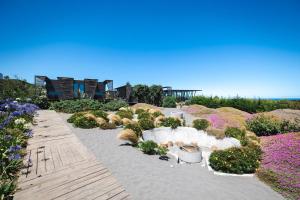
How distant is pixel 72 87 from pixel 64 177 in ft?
68.0

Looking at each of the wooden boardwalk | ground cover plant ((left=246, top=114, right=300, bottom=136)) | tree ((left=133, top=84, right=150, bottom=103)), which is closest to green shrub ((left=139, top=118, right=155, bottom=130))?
the wooden boardwalk

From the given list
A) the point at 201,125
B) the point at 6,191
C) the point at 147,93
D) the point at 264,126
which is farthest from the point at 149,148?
the point at 147,93

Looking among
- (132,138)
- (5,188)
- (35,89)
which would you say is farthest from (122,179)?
(35,89)

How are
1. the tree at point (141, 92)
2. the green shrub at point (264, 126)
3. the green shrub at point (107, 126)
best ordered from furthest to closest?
the tree at point (141, 92)
the green shrub at point (107, 126)
the green shrub at point (264, 126)

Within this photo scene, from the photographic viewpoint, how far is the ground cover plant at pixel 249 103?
67.0 ft

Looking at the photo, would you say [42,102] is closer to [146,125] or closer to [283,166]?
[146,125]

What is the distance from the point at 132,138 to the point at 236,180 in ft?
16.5

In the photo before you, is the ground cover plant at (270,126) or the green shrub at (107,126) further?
the green shrub at (107,126)

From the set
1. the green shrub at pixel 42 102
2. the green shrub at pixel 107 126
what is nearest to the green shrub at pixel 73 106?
the green shrub at pixel 42 102

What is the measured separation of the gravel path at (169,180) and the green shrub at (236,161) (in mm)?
391

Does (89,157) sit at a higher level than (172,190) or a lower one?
higher

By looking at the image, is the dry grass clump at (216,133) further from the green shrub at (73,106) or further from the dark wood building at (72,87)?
the dark wood building at (72,87)

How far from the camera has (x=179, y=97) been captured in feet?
125

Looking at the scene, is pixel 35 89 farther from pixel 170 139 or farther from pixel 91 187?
pixel 91 187
